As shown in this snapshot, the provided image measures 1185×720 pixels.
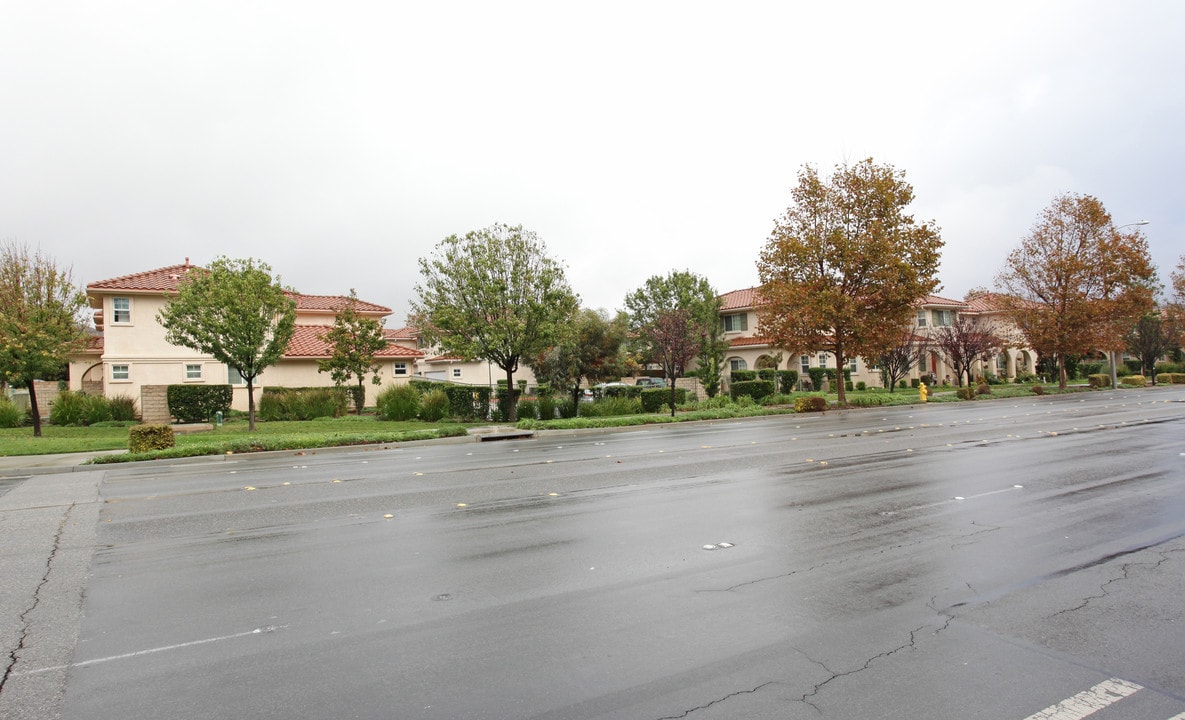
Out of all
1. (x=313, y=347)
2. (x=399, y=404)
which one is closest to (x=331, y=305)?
(x=313, y=347)

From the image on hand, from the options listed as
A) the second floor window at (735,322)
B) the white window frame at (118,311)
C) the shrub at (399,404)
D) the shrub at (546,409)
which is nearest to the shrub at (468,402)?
the shrub at (399,404)

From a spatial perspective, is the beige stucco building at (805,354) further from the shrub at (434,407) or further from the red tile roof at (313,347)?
the shrub at (434,407)

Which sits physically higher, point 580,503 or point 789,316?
point 789,316

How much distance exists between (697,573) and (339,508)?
5.98m

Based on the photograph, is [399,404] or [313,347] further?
[313,347]

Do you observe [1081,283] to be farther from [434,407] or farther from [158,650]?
[158,650]

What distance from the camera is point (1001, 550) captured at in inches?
269

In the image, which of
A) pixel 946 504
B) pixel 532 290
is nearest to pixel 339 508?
pixel 946 504

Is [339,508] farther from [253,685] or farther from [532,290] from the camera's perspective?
[532,290]

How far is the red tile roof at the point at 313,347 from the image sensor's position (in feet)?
128

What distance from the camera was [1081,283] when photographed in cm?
4747

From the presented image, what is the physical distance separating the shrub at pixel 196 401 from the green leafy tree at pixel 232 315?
6.50 metres

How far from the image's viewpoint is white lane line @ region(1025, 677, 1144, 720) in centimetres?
371

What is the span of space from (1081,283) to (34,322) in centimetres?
5618
